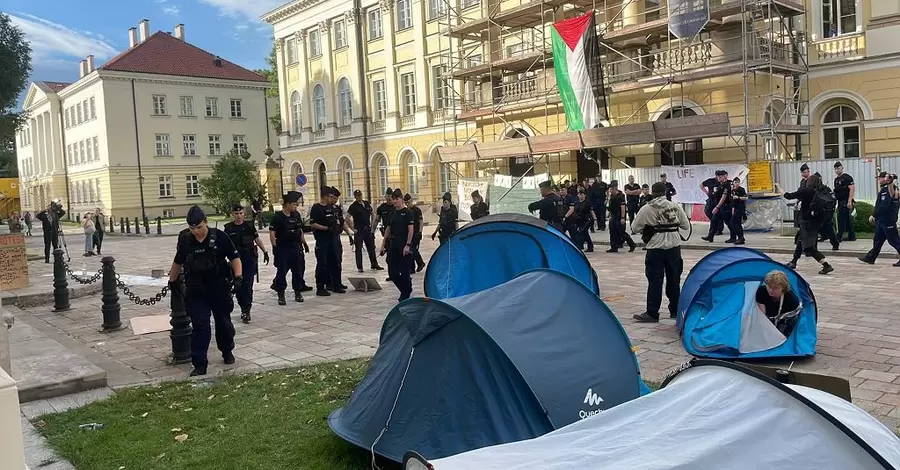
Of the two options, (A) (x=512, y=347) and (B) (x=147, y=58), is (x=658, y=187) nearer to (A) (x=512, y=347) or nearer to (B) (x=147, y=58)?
(A) (x=512, y=347)

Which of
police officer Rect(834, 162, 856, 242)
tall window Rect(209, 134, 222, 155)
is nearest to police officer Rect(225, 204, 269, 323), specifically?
police officer Rect(834, 162, 856, 242)

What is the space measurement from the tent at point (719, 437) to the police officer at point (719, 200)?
14.9m

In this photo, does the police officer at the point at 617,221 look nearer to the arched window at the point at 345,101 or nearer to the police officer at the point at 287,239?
the police officer at the point at 287,239

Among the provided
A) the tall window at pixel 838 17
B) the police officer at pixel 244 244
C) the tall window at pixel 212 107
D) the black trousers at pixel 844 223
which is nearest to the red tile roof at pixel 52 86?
the tall window at pixel 212 107

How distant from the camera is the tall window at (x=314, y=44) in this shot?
42.4 m

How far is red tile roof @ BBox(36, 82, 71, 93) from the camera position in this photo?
232 ft

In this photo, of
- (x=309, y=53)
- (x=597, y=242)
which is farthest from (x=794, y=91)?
(x=309, y=53)

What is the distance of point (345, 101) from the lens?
135ft

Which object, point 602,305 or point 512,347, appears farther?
point 602,305

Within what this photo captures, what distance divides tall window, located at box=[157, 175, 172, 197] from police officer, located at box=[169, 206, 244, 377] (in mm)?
55452

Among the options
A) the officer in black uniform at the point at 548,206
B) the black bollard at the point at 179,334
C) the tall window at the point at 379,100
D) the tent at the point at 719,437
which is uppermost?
the tall window at the point at 379,100

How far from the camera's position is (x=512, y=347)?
4.63 m

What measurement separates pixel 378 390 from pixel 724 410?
273cm

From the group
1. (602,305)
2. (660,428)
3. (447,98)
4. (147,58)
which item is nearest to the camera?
(660,428)
